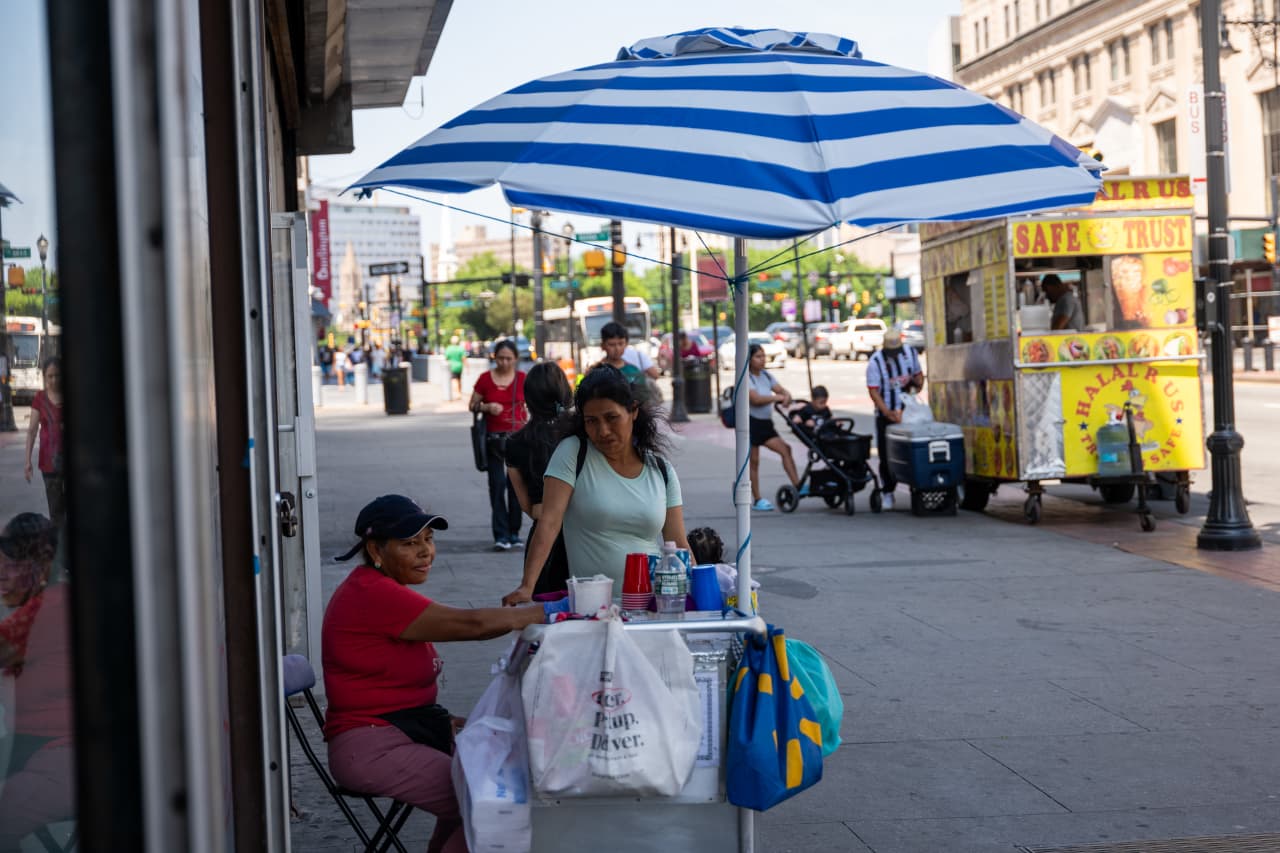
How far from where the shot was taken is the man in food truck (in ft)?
44.2

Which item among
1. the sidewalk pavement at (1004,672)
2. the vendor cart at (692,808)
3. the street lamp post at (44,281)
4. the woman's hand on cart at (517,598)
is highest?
the street lamp post at (44,281)

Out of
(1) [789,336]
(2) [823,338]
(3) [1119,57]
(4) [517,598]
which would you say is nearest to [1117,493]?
(4) [517,598]

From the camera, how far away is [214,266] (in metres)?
3.23

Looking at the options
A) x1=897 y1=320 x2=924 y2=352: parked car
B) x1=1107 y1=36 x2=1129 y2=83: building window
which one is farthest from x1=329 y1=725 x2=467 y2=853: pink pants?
x1=1107 y1=36 x2=1129 y2=83: building window

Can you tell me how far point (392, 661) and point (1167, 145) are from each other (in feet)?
211

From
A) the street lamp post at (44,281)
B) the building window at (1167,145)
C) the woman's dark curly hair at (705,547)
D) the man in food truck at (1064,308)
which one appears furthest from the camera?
the building window at (1167,145)

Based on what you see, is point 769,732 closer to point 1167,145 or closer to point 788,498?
point 788,498

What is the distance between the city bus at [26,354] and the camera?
2.59 m

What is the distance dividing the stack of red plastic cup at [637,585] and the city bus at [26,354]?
6.68ft

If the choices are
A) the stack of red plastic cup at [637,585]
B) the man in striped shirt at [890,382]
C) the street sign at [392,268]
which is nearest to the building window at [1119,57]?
the street sign at [392,268]

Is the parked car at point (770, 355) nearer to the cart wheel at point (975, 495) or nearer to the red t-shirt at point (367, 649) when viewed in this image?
the cart wheel at point (975, 495)

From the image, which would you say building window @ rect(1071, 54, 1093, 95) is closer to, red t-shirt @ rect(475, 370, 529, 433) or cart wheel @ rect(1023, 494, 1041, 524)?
cart wheel @ rect(1023, 494, 1041, 524)

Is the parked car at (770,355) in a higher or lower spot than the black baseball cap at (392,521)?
higher

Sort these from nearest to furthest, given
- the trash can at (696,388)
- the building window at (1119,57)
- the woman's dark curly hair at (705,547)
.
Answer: the woman's dark curly hair at (705,547)
the trash can at (696,388)
the building window at (1119,57)
